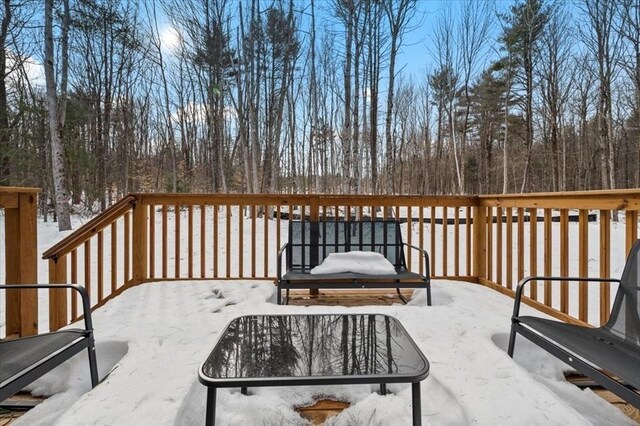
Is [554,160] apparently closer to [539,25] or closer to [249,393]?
[539,25]

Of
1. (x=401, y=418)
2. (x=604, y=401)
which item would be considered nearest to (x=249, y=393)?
(x=401, y=418)

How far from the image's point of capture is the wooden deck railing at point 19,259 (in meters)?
2.23

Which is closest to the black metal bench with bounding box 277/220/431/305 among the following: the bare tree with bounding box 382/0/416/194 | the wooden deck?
the wooden deck

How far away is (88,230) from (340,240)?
2186 mm

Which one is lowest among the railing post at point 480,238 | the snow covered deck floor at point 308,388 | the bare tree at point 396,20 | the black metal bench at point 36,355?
the snow covered deck floor at point 308,388

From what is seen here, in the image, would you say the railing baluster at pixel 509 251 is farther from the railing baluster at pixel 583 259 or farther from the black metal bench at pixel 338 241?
the black metal bench at pixel 338 241

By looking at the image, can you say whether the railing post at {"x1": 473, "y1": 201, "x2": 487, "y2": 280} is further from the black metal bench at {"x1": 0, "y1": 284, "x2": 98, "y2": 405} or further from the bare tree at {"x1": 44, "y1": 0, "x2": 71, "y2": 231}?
the bare tree at {"x1": 44, "y1": 0, "x2": 71, "y2": 231}

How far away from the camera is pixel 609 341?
1.55m

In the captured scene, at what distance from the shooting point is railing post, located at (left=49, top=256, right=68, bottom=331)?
8.21 ft

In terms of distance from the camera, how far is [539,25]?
11.4 metres

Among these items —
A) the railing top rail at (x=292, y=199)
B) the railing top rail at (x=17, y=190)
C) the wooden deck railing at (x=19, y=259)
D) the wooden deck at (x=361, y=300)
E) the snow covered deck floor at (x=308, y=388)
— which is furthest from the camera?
the railing top rail at (x=292, y=199)

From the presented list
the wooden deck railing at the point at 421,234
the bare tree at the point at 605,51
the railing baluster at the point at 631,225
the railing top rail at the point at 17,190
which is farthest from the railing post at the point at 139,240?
the bare tree at the point at 605,51

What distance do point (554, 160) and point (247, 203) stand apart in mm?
13621

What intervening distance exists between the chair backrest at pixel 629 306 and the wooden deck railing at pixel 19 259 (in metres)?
3.47
